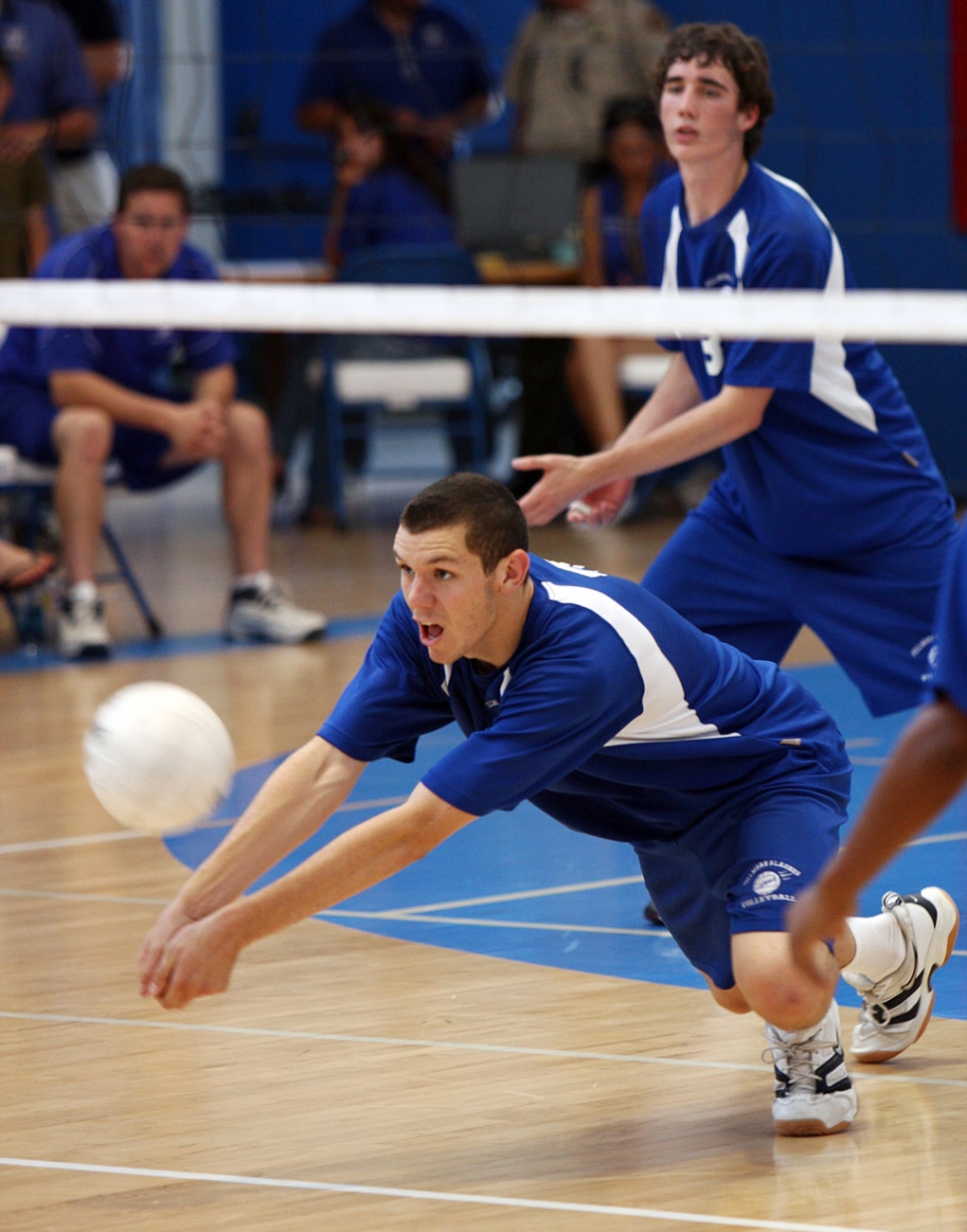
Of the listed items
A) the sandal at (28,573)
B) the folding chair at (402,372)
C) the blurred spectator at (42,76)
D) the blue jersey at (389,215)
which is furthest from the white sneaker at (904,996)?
the blue jersey at (389,215)

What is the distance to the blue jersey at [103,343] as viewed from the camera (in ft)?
23.4


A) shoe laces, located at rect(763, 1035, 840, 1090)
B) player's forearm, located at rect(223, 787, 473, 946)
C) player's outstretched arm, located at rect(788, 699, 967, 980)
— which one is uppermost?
player's outstretched arm, located at rect(788, 699, 967, 980)

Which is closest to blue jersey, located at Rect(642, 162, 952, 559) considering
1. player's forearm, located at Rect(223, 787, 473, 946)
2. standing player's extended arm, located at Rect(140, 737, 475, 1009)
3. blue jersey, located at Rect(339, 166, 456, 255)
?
standing player's extended arm, located at Rect(140, 737, 475, 1009)

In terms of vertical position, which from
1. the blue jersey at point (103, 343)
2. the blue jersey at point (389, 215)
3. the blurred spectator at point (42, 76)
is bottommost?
the blue jersey at point (389, 215)

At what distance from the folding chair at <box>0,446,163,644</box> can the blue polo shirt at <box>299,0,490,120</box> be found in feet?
10.9

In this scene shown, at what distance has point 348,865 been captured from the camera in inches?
105

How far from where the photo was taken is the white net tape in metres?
3.33

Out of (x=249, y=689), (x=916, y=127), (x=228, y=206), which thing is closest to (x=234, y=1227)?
(x=249, y=689)

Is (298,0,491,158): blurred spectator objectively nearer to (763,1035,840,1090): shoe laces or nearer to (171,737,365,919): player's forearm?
(171,737,365,919): player's forearm

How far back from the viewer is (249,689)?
6562mm

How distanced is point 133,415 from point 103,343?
0.33m

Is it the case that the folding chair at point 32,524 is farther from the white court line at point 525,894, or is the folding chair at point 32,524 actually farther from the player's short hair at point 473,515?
the player's short hair at point 473,515

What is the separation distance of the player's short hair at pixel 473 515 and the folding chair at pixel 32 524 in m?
4.54

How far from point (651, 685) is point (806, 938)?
92 cm
